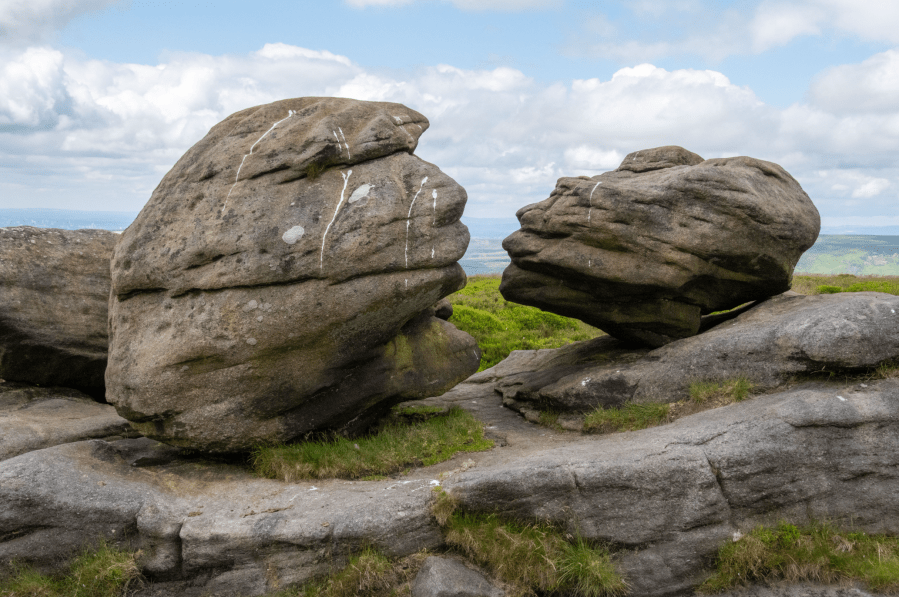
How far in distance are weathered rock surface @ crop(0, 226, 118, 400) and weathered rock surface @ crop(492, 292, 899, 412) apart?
12327mm

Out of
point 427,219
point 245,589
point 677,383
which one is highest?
point 427,219

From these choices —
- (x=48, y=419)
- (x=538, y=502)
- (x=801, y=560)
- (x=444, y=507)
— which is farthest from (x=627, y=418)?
(x=48, y=419)

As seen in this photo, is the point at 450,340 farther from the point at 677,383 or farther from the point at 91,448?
the point at 91,448

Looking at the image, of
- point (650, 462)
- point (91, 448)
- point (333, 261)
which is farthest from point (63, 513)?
point (650, 462)

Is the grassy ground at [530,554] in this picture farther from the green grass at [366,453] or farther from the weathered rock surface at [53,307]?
the weathered rock surface at [53,307]

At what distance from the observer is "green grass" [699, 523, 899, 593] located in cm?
1117

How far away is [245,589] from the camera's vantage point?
11.2 metres

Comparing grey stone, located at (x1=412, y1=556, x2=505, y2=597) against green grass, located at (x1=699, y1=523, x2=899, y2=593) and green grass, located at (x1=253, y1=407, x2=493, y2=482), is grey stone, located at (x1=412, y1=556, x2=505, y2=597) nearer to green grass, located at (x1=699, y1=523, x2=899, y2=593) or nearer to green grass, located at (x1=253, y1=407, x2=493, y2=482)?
green grass, located at (x1=253, y1=407, x2=493, y2=482)

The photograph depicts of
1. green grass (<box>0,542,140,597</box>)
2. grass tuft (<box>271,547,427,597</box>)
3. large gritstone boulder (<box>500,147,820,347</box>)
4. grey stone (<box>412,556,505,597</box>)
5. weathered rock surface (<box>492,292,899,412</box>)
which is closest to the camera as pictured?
grey stone (<box>412,556,505,597</box>)

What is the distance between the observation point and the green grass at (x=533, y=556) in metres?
11.0

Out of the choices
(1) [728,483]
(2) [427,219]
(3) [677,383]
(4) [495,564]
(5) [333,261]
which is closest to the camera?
(4) [495,564]

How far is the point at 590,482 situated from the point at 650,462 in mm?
1234

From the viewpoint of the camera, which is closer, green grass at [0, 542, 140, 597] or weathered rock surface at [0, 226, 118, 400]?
green grass at [0, 542, 140, 597]

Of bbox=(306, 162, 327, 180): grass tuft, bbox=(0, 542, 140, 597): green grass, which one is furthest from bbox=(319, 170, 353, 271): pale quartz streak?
bbox=(0, 542, 140, 597): green grass
